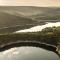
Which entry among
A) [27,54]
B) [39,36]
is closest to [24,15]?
[39,36]

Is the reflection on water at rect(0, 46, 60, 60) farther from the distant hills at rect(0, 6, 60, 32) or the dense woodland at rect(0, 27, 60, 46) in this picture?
the distant hills at rect(0, 6, 60, 32)

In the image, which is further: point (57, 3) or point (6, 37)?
point (57, 3)

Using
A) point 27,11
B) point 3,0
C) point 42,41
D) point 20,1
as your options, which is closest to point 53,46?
point 42,41

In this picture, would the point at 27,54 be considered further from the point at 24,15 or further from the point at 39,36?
the point at 24,15

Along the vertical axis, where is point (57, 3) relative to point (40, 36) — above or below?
above

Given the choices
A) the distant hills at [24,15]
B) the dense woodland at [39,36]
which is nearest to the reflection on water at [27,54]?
the dense woodland at [39,36]

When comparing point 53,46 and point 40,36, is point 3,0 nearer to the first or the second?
point 40,36

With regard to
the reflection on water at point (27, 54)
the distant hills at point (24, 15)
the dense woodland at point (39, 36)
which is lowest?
the reflection on water at point (27, 54)

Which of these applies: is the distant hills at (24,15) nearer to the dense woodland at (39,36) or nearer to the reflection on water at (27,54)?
the dense woodland at (39,36)
